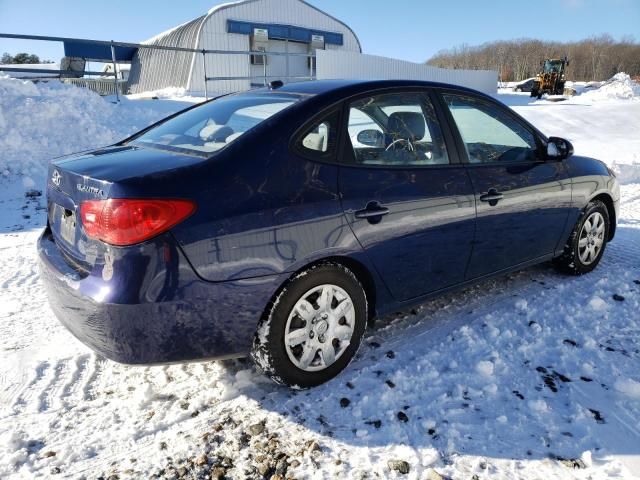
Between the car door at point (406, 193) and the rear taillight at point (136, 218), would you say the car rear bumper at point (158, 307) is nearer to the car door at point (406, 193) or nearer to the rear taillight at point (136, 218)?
the rear taillight at point (136, 218)

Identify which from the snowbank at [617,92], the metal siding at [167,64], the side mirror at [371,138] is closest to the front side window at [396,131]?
the side mirror at [371,138]

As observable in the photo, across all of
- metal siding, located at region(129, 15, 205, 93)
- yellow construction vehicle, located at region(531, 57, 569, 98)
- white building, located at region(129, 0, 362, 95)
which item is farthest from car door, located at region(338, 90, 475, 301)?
yellow construction vehicle, located at region(531, 57, 569, 98)

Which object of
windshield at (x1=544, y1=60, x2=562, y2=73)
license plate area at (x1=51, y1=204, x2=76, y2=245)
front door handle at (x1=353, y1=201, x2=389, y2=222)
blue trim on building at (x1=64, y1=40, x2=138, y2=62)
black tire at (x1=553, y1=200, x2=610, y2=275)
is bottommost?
black tire at (x1=553, y1=200, x2=610, y2=275)

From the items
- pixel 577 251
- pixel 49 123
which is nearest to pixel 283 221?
pixel 577 251

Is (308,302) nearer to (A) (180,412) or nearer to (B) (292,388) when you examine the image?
(B) (292,388)

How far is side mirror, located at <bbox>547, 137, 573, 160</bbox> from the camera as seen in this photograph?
3.82m

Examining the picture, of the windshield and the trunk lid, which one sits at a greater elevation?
the windshield

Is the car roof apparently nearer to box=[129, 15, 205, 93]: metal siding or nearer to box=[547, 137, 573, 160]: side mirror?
box=[547, 137, 573, 160]: side mirror

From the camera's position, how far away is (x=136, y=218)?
2.12 metres

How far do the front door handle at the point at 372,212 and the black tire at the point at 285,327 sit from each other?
0.30 m

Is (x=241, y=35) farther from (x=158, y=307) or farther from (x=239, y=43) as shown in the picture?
(x=158, y=307)

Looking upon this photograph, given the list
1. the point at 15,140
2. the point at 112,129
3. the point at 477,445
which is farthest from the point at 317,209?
the point at 112,129

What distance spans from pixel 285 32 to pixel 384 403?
2766 centimetres

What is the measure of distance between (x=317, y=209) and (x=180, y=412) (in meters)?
1.24
